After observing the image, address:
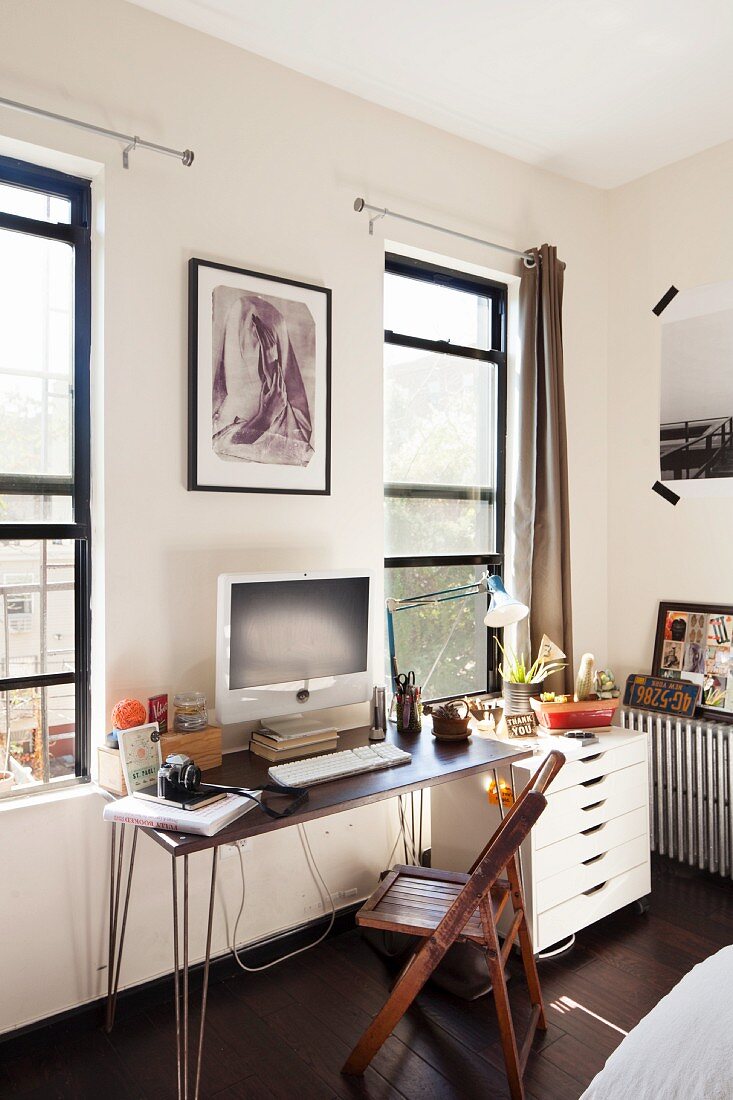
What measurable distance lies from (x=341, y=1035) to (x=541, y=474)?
2056mm

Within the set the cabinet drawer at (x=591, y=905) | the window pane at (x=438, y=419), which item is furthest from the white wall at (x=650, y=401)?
the cabinet drawer at (x=591, y=905)

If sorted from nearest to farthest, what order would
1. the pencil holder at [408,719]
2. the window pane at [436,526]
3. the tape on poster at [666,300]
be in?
the pencil holder at [408,719] → the window pane at [436,526] → the tape on poster at [666,300]

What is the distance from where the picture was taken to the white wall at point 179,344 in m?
2.10

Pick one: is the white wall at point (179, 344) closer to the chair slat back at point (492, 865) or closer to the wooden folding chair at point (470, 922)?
the wooden folding chair at point (470, 922)

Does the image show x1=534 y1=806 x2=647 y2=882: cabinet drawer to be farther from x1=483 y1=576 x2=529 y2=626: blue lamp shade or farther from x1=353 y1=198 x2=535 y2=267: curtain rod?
x1=353 y1=198 x2=535 y2=267: curtain rod

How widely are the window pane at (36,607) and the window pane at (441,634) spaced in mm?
1155

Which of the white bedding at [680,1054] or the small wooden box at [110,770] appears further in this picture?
the small wooden box at [110,770]

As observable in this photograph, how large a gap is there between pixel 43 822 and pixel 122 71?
2066 millimetres

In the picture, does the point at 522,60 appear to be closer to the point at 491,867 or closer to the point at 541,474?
the point at 541,474

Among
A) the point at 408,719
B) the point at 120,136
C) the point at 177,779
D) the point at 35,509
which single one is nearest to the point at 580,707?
the point at 408,719

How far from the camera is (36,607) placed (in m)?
2.18

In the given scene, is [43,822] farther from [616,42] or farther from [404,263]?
[616,42]

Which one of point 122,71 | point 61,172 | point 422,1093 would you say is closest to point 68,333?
point 61,172

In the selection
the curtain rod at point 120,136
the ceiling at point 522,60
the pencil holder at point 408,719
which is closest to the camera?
the curtain rod at point 120,136
